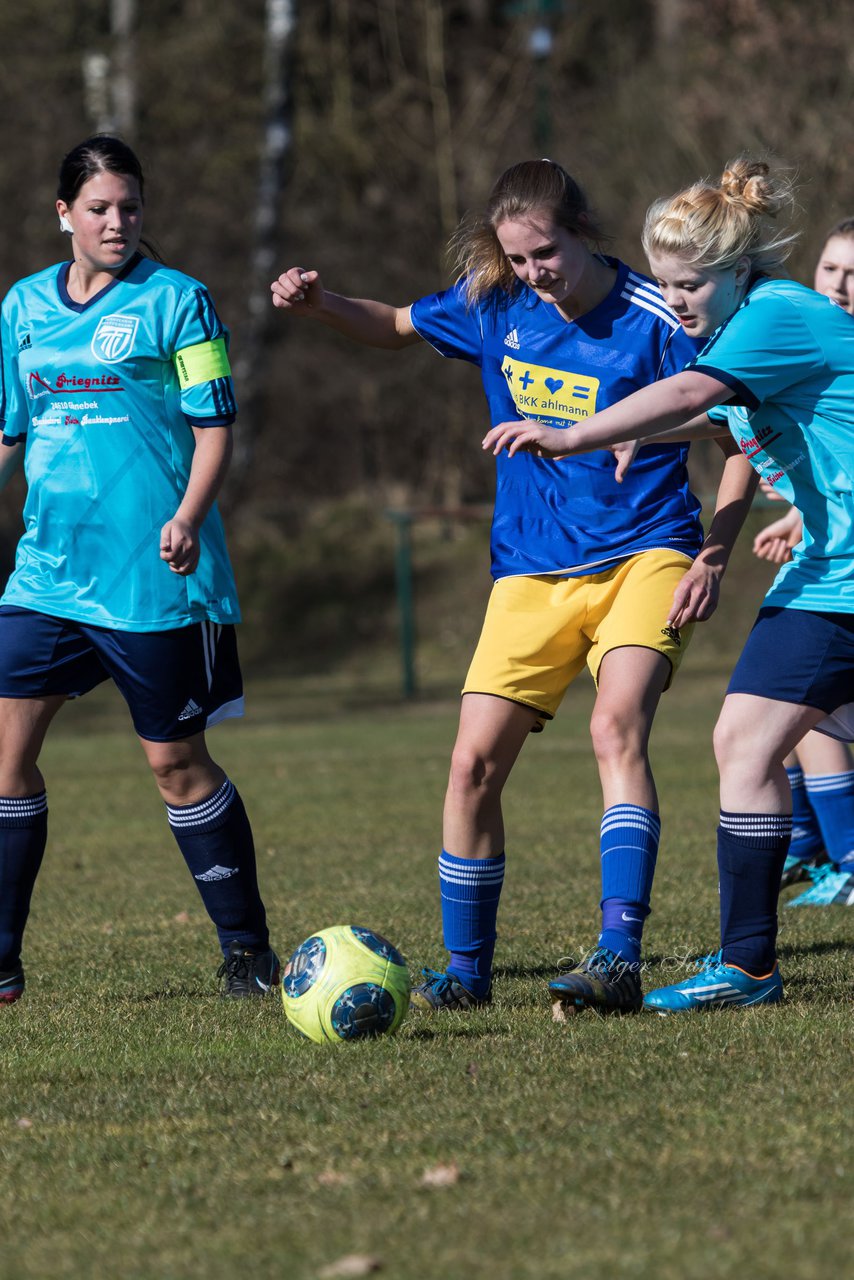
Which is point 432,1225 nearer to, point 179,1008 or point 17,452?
point 179,1008

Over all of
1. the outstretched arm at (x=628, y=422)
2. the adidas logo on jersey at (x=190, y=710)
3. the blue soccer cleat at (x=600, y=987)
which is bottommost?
the blue soccer cleat at (x=600, y=987)

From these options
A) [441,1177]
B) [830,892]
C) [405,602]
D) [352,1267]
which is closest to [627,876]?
[441,1177]

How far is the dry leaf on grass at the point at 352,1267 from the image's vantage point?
108 inches

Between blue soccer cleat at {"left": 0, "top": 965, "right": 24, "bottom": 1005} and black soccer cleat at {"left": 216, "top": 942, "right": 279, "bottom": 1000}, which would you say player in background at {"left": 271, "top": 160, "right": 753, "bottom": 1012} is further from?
blue soccer cleat at {"left": 0, "top": 965, "right": 24, "bottom": 1005}

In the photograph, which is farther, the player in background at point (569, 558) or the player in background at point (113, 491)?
the player in background at point (113, 491)

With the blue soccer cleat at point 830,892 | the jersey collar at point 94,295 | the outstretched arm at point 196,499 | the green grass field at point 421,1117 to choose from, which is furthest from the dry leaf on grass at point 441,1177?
the blue soccer cleat at point 830,892

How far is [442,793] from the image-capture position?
11148mm

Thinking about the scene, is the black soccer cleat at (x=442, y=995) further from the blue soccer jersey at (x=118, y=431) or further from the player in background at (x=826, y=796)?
the player in background at (x=826, y=796)

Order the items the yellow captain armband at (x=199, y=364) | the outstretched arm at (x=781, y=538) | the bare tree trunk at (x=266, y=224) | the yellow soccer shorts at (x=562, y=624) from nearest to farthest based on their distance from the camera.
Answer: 1. the yellow soccer shorts at (x=562, y=624)
2. the yellow captain armband at (x=199, y=364)
3. the outstretched arm at (x=781, y=538)
4. the bare tree trunk at (x=266, y=224)

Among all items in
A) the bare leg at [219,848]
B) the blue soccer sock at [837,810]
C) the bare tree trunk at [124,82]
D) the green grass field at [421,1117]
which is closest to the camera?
the green grass field at [421,1117]

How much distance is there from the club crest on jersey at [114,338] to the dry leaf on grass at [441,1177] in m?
2.61

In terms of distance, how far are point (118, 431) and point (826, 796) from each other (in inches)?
138

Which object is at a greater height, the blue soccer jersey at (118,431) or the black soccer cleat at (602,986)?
the blue soccer jersey at (118,431)

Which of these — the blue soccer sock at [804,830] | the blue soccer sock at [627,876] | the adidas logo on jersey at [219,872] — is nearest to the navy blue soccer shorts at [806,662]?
the blue soccer sock at [627,876]
